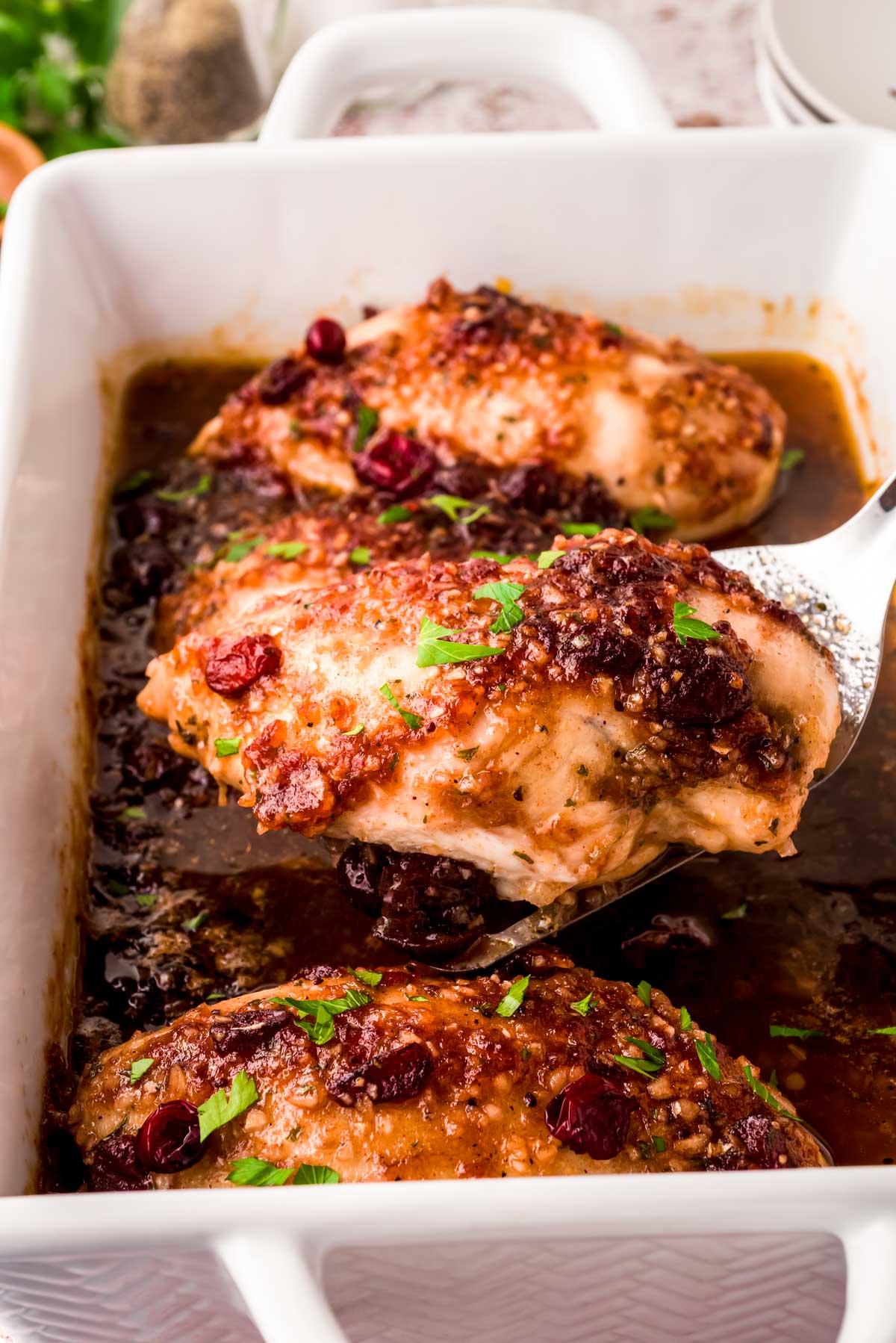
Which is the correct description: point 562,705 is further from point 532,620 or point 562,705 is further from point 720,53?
point 720,53

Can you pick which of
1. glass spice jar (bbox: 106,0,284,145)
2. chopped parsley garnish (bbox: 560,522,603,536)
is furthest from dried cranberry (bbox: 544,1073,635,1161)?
glass spice jar (bbox: 106,0,284,145)

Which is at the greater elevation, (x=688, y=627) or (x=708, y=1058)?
(x=688, y=627)

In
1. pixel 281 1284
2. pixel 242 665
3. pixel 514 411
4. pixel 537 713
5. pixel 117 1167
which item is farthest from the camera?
pixel 514 411

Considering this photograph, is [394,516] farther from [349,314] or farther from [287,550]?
[349,314]

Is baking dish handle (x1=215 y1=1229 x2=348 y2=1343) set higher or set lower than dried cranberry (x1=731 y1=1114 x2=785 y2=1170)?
higher

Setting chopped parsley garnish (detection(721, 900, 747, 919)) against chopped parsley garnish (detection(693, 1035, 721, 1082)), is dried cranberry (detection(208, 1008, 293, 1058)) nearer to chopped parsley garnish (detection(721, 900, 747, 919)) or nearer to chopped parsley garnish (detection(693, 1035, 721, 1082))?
chopped parsley garnish (detection(693, 1035, 721, 1082))

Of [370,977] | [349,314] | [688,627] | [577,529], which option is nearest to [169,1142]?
[370,977]
